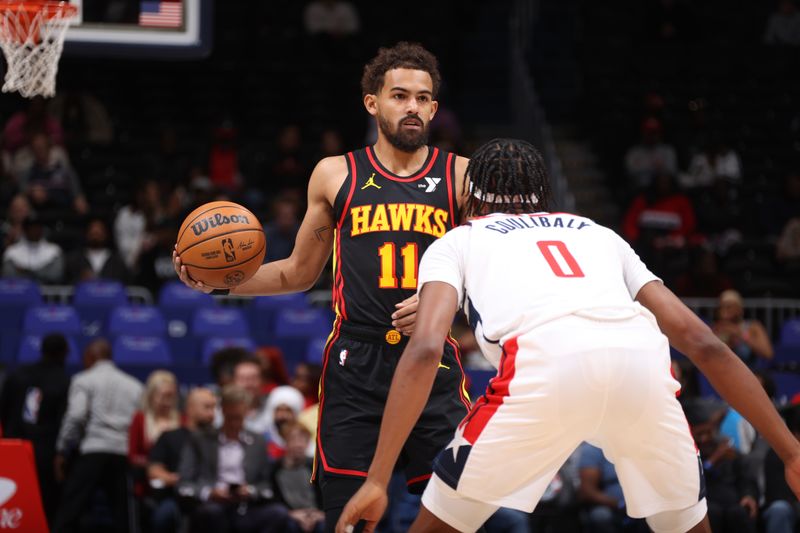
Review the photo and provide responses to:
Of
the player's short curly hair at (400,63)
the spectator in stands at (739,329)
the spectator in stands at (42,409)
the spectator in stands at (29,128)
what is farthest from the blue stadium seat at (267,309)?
the player's short curly hair at (400,63)

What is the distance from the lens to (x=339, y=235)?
16.8 feet

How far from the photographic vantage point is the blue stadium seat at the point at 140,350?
36.2 feet

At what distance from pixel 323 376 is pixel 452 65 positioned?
13.3 m

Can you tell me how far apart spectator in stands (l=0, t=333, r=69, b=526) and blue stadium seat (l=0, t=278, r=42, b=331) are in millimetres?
1908

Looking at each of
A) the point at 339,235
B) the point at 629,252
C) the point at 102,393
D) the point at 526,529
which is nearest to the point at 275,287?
the point at 339,235

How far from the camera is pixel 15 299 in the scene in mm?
11773

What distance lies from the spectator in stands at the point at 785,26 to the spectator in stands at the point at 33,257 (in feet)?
32.8

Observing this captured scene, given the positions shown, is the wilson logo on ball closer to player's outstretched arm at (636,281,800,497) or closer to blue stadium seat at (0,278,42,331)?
player's outstretched arm at (636,281,800,497)

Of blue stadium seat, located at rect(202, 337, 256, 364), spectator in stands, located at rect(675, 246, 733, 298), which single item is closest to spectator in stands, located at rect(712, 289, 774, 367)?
spectator in stands, located at rect(675, 246, 733, 298)

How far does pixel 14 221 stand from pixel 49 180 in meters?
0.89

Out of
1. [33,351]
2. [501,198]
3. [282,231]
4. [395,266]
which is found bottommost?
[33,351]

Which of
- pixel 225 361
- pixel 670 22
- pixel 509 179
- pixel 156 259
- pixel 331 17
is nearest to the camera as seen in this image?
pixel 509 179

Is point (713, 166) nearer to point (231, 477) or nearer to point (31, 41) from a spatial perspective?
point (231, 477)

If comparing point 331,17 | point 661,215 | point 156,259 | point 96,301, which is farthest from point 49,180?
point 661,215
